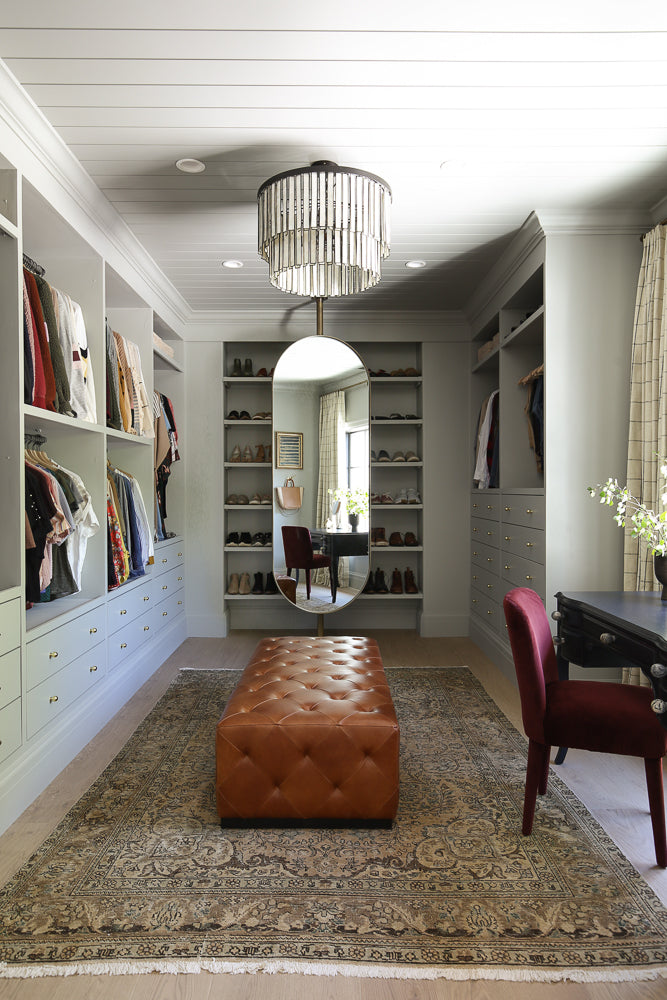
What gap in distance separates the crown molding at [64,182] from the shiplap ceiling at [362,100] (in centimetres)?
6

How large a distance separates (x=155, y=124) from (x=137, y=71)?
0.32 metres

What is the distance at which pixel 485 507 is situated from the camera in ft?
15.9

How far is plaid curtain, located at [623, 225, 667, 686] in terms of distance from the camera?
3.11 m

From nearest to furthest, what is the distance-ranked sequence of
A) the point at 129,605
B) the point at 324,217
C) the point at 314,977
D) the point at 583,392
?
the point at 314,977 < the point at 324,217 < the point at 583,392 < the point at 129,605

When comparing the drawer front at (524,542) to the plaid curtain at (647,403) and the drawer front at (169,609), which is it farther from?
the drawer front at (169,609)

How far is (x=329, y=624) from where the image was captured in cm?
549

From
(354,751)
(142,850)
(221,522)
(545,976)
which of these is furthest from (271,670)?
(221,522)

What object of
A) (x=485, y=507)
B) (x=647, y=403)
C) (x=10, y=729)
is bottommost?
(x=10, y=729)

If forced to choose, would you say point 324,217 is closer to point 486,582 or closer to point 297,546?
point 297,546

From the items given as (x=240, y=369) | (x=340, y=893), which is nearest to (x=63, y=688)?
(x=340, y=893)

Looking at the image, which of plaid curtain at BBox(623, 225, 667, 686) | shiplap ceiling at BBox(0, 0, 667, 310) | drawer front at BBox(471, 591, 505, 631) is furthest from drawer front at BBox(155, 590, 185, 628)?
plaid curtain at BBox(623, 225, 667, 686)

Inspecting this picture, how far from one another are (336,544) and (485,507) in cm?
112

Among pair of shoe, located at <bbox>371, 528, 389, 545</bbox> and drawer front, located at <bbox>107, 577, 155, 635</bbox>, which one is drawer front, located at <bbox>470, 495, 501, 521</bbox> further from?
drawer front, located at <bbox>107, 577, 155, 635</bbox>

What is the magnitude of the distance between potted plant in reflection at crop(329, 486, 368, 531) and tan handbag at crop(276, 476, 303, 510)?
0.24 metres
